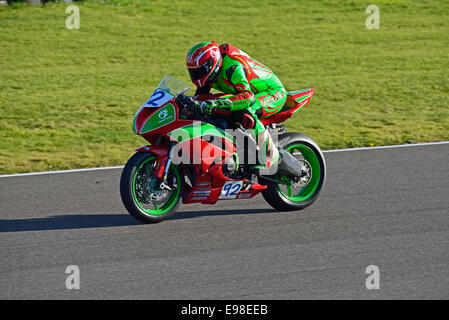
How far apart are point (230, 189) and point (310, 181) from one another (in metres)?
1.07

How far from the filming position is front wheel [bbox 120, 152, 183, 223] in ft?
22.1

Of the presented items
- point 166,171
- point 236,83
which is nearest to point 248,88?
point 236,83

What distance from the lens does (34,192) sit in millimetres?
8477

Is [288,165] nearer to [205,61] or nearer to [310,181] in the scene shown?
[310,181]

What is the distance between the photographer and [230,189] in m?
7.21

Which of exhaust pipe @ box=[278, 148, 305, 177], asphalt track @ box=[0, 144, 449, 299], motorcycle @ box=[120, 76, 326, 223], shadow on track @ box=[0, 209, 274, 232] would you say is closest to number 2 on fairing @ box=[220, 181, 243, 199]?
motorcycle @ box=[120, 76, 326, 223]

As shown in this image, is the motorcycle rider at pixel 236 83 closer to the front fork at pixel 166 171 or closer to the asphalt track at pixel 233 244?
the front fork at pixel 166 171

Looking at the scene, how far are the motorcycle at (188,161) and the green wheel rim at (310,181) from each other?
0.09 metres

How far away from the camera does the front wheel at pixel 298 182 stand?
24.8ft

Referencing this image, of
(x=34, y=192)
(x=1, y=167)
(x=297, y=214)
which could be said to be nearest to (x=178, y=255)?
(x=297, y=214)

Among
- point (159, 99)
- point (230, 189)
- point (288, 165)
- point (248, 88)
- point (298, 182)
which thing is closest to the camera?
point (159, 99)

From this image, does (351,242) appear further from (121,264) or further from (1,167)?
(1,167)

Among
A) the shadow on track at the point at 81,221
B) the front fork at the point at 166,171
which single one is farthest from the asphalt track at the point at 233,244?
the front fork at the point at 166,171
